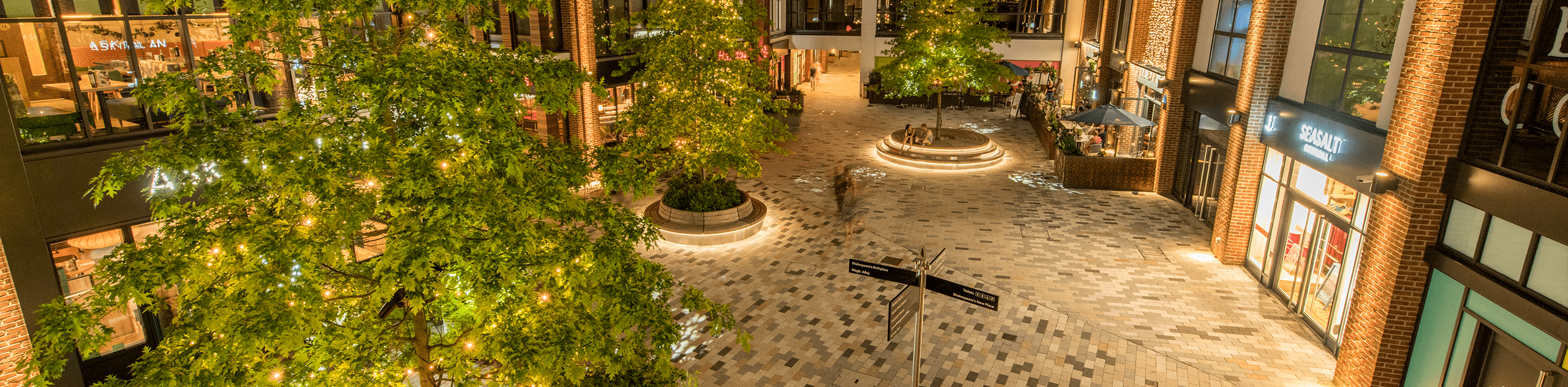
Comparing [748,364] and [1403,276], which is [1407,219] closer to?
[1403,276]

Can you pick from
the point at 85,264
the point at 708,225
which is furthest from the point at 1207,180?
the point at 85,264

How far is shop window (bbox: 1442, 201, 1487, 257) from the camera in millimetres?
8344

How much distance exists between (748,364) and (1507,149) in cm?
903

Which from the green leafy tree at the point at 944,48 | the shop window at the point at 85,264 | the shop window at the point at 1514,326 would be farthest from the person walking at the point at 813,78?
the shop window at the point at 1514,326

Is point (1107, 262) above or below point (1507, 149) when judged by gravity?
below

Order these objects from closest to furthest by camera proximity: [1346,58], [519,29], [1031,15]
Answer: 1. [1346,58]
2. [519,29]
3. [1031,15]

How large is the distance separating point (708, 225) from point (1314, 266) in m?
11.0

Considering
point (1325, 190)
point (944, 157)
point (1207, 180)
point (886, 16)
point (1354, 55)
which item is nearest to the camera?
point (1354, 55)

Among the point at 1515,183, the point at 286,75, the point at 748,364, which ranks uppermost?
the point at 286,75

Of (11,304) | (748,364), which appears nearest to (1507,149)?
(748,364)

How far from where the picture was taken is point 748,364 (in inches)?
422

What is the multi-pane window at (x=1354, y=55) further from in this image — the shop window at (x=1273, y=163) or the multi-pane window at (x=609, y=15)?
the multi-pane window at (x=609, y=15)

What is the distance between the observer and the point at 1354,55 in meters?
11.3

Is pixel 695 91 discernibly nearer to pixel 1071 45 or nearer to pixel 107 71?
pixel 107 71
